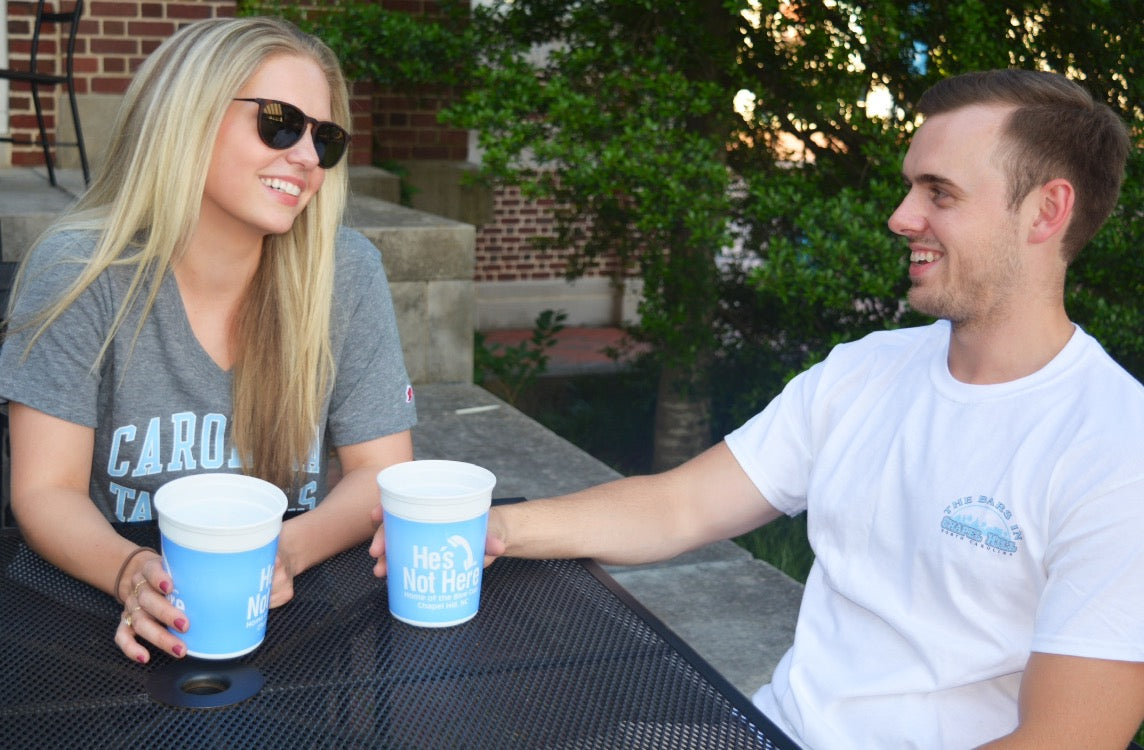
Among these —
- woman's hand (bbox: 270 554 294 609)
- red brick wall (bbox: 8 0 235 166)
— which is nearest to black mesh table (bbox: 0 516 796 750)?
woman's hand (bbox: 270 554 294 609)

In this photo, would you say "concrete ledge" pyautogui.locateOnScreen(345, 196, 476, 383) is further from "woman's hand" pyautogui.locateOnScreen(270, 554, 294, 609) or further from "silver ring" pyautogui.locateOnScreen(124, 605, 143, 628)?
"silver ring" pyautogui.locateOnScreen(124, 605, 143, 628)

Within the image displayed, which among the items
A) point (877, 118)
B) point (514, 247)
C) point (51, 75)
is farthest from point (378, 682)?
point (514, 247)

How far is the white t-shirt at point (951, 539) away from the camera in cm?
147

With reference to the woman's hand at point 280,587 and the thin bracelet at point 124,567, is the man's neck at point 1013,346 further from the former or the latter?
the thin bracelet at point 124,567

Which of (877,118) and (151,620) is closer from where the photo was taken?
(151,620)

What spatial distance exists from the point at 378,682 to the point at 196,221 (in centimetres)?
111

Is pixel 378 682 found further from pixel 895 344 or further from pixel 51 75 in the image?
pixel 51 75

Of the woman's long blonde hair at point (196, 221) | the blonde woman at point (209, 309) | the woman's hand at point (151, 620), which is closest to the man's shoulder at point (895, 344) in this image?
the blonde woman at point (209, 309)

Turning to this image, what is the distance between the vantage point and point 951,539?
1651 mm

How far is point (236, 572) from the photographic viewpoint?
54.9 inches

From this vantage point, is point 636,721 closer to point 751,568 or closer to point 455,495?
point 455,495

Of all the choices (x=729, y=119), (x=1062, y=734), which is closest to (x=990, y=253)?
(x=1062, y=734)

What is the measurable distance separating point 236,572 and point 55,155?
19.2ft

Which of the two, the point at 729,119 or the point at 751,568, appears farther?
the point at 729,119
